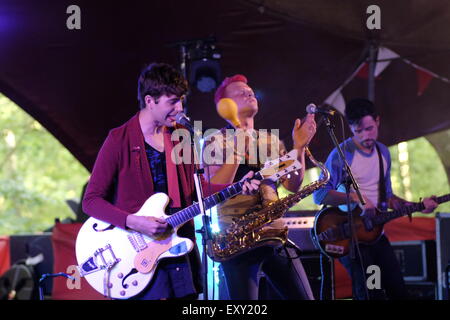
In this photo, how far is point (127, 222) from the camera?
410 centimetres

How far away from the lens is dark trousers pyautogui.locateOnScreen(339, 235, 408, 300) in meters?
5.27

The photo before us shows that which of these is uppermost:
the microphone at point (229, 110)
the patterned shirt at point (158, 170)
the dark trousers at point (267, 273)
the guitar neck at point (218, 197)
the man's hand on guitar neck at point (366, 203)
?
the microphone at point (229, 110)

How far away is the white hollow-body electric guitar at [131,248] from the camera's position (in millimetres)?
4113

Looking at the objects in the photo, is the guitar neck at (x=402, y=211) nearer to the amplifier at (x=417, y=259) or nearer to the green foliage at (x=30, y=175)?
the amplifier at (x=417, y=259)

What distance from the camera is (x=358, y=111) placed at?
6008 mm

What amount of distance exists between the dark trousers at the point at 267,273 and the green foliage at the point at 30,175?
12206mm

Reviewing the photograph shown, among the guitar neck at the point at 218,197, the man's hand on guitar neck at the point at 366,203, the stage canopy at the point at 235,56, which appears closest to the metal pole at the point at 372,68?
the stage canopy at the point at 235,56

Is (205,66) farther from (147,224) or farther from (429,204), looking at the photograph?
(147,224)

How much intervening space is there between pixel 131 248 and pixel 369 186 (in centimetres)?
248

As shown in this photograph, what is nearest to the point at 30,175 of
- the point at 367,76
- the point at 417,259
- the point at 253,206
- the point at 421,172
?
the point at 367,76

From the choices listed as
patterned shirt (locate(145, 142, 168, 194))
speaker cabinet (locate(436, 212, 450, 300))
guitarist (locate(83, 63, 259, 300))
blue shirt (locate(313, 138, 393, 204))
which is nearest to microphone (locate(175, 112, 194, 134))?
guitarist (locate(83, 63, 259, 300))

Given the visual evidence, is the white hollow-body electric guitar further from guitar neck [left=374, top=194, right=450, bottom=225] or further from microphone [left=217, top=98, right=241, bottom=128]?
guitar neck [left=374, top=194, right=450, bottom=225]
